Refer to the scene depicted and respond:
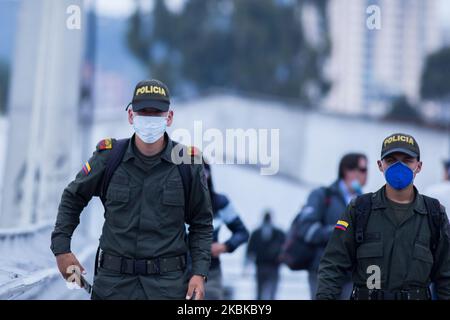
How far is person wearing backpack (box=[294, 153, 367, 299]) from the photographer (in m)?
7.67

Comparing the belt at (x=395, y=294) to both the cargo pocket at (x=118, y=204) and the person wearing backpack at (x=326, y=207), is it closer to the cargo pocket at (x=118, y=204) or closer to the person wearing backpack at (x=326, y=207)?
the cargo pocket at (x=118, y=204)

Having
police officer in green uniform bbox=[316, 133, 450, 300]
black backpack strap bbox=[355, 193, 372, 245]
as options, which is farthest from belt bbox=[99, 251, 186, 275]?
black backpack strap bbox=[355, 193, 372, 245]

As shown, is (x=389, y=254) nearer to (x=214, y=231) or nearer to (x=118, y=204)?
(x=118, y=204)

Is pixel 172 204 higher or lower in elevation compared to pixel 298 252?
higher

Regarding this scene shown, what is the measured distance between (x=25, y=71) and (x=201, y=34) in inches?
1538

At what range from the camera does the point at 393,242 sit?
5031 millimetres

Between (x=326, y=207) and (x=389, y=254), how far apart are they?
2.70 m

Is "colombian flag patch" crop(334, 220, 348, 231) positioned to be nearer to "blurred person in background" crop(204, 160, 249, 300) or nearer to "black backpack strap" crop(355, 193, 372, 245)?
"black backpack strap" crop(355, 193, 372, 245)

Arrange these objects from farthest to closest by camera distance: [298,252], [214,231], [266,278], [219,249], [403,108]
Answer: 1. [403,108]
2. [266,278]
3. [298,252]
4. [214,231]
5. [219,249]

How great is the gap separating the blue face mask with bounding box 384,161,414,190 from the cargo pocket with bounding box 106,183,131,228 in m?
1.26

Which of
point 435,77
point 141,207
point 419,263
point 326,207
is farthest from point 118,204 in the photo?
point 435,77

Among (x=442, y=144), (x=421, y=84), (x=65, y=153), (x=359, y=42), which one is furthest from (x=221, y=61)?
(x=359, y=42)

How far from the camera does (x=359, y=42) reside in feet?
362

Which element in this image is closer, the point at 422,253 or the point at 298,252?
the point at 422,253
